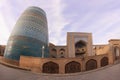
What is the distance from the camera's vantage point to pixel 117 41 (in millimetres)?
18703

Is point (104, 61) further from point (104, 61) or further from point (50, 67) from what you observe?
point (50, 67)

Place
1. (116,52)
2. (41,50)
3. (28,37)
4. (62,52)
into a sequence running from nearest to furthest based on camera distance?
(116,52) → (28,37) → (41,50) → (62,52)

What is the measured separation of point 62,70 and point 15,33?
26.3 ft

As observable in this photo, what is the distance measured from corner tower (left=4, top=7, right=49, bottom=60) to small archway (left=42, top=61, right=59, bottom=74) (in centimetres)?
360

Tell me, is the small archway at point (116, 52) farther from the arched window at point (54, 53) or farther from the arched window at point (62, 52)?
the arched window at point (54, 53)

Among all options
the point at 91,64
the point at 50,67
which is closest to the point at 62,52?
the point at 91,64

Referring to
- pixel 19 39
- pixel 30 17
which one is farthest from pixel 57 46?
pixel 19 39

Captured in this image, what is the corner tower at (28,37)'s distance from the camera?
20333mm

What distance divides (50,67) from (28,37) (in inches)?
221

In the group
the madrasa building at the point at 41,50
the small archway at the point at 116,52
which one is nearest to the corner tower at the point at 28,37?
the madrasa building at the point at 41,50

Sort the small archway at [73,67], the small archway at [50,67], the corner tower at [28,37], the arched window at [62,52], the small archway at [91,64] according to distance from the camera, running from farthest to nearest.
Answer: the arched window at [62,52]
the corner tower at [28,37]
the small archway at [91,64]
the small archway at [73,67]
the small archway at [50,67]

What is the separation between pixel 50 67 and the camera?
17562mm

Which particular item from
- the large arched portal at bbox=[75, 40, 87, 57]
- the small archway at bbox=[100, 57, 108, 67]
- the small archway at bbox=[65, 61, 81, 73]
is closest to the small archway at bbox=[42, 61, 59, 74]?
the small archway at bbox=[65, 61, 81, 73]

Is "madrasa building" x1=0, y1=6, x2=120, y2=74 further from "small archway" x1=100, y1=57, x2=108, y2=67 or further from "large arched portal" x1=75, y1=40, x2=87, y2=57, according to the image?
"large arched portal" x1=75, y1=40, x2=87, y2=57
